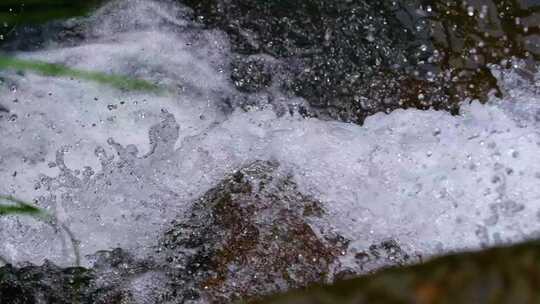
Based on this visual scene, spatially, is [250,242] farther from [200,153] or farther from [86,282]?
[86,282]

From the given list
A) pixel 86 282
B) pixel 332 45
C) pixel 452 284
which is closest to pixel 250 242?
pixel 86 282

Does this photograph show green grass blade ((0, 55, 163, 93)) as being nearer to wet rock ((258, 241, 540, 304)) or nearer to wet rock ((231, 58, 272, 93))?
wet rock ((231, 58, 272, 93))

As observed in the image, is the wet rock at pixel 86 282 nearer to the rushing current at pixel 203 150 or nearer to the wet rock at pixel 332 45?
the rushing current at pixel 203 150

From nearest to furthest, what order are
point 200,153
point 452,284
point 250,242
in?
point 452,284, point 250,242, point 200,153

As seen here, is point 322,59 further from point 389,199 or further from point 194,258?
point 194,258

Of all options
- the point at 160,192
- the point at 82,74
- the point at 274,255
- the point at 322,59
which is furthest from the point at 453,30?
the point at 82,74

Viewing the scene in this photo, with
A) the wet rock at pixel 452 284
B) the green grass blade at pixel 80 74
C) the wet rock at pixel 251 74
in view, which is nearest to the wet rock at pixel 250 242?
the wet rock at pixel 251 74

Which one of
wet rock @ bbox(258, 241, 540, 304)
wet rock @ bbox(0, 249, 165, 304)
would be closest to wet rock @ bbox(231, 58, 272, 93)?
wet rock @ bbox(0, 249, 165, 304)
